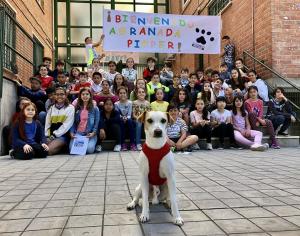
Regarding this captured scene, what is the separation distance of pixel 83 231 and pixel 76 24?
70.2ft

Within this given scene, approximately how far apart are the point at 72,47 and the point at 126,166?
17.5 meters

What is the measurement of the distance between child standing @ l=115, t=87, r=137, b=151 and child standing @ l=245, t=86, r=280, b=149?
3.20 metres

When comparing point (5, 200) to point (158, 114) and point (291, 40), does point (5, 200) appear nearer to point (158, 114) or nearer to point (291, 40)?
point (158, 114)

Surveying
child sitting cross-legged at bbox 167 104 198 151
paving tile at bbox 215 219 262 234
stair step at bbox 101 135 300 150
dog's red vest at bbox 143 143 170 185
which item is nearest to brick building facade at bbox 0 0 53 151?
child sitting cross-legged at bbox 167 104 198 151

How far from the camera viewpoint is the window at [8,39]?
31.6 feet

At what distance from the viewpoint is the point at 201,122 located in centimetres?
969

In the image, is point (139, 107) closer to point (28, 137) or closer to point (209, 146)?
point (209, 146)

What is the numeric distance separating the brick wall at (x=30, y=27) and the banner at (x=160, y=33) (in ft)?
8.48

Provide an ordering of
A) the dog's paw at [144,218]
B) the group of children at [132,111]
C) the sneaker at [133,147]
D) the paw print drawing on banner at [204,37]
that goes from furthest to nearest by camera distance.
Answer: the paw print drawing on banner at [204,37]
the sneaker at [133,147]
the group of children at [132,111]
the dog's paw at [144,218]

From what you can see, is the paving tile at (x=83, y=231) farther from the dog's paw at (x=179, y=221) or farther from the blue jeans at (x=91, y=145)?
the blue jeans at (x=91, y=145)

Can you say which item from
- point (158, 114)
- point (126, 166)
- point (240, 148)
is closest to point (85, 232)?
point (158, 114)

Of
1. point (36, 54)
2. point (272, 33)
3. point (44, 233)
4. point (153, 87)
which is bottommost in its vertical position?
point (44, 233)

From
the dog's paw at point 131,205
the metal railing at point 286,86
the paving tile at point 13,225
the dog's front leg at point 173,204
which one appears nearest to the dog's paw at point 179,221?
the dog's front leg at point 173,204

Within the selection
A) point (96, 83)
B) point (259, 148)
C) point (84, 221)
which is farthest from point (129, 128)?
point (84, 221)
